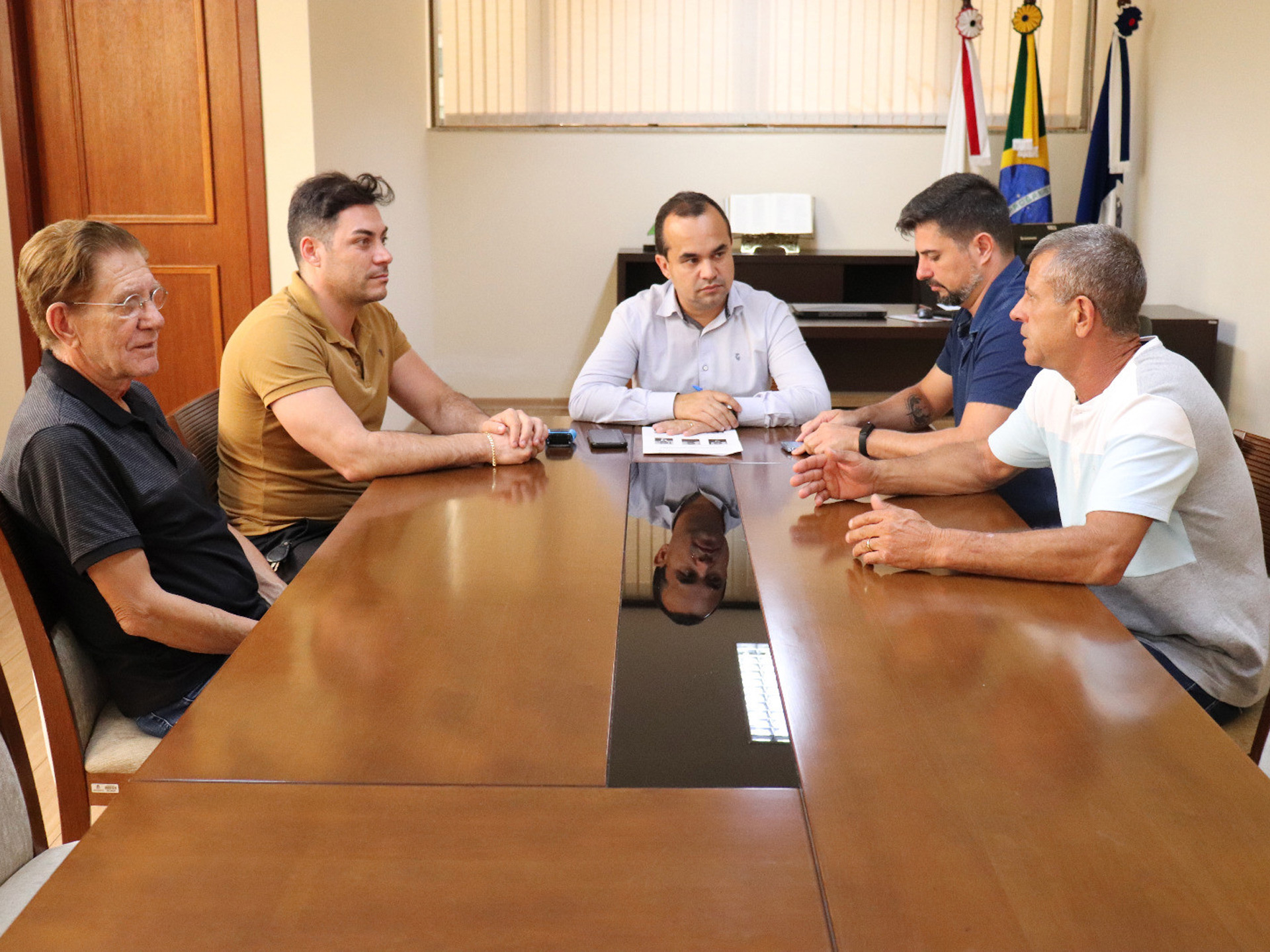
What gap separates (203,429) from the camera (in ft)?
7.97

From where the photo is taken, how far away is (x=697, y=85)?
6129 mm

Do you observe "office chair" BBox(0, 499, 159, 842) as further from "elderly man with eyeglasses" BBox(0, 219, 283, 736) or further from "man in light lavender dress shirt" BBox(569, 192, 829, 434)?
"man in light lavender dress shirt" BBox(569, 192, 829, 434)

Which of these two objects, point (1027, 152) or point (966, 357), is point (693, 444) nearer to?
point (966, 357)

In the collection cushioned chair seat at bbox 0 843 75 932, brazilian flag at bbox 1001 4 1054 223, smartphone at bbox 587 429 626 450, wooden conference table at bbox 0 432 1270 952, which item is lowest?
cushioned chair seat at bbox 0 843 75 932

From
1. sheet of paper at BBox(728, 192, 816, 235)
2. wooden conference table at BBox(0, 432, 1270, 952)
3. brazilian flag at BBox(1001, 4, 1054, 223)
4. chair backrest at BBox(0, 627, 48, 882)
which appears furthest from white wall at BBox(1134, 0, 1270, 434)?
chair backrest at BBox(0, 627, 48, 882)

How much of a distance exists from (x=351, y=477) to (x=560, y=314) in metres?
4.33

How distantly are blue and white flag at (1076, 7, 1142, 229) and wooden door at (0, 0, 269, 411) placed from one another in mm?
3808

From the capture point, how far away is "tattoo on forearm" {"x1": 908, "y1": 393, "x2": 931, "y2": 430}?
2883 millimetres

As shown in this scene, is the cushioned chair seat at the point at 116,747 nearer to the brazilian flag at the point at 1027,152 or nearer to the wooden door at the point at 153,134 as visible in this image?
the wooden door at the point at 153,134

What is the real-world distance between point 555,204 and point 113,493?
4.91 m

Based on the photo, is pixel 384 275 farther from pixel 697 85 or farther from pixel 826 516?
pixel 697 85

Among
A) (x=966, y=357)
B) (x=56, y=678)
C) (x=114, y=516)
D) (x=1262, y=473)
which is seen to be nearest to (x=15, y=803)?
(x=56, y=678)

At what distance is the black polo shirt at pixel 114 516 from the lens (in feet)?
5.28

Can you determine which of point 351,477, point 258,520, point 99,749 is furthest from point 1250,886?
point 258,520
